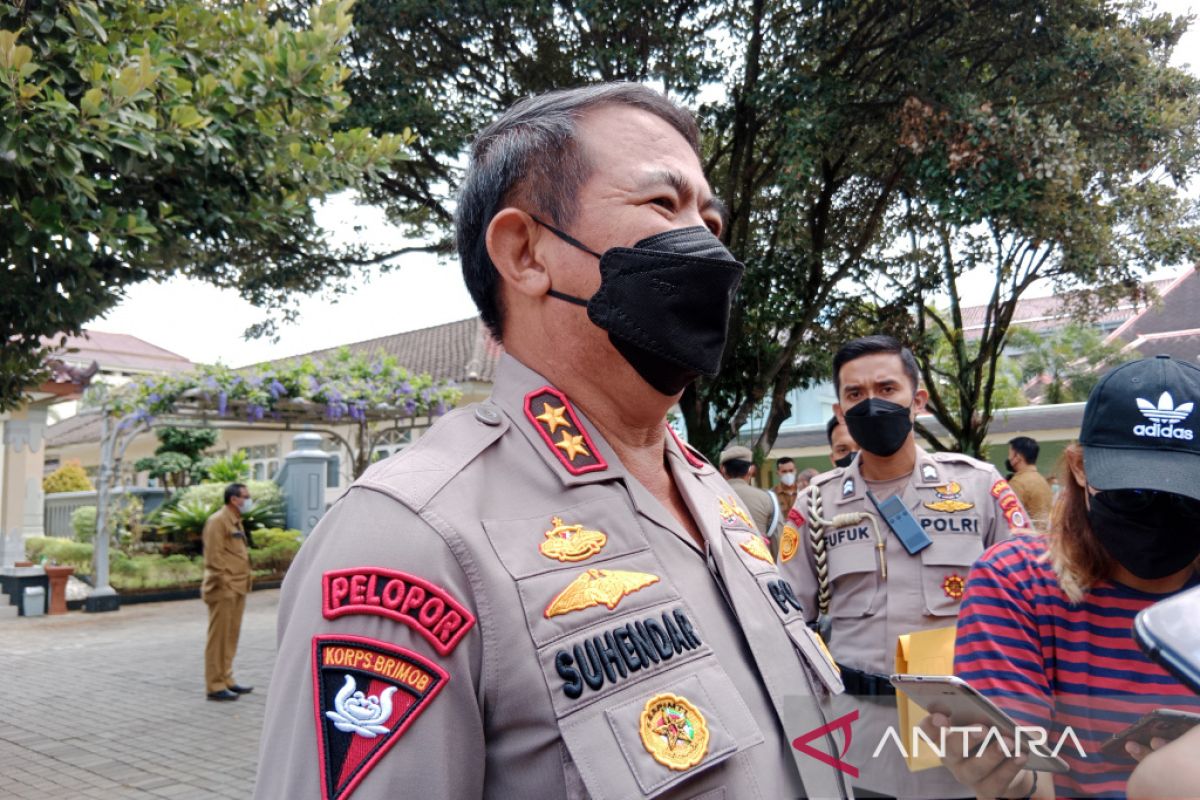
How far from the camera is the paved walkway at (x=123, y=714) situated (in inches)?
230

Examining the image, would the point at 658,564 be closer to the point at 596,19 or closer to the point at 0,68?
the point at 0,68

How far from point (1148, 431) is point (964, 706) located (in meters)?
0.86

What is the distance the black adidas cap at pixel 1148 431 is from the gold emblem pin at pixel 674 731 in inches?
34.8

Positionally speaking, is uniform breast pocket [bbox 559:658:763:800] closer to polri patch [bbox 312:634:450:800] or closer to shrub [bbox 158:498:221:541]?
polri patch [bbox 312:634:450:800]

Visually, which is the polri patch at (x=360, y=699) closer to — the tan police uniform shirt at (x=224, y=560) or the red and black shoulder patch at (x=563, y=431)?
the red and black shoulder patch at (x=563, y=431)

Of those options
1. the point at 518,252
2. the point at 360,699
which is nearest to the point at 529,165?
the point at 518,252

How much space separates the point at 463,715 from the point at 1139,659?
45.9 inches

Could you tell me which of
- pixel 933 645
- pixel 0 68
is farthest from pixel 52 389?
pixel 933 645

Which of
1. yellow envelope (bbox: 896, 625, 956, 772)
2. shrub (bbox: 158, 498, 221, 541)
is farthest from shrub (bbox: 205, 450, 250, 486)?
yellow envelope (bbox: 896, 625, 956, 772)

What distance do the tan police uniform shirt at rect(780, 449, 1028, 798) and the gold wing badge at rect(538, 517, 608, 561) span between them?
2462mm

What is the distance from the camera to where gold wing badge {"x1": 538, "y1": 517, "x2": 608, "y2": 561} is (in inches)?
47.1

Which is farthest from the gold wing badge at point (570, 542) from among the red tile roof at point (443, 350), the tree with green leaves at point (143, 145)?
the red tile roof at point (443, 350)

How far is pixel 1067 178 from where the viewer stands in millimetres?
7340

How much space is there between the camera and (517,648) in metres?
1.11
